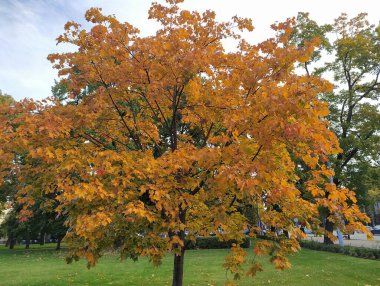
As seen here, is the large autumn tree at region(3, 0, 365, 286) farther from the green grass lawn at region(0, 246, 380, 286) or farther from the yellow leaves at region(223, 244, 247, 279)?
the green grass lawn at region(0, 246, 380, 286)

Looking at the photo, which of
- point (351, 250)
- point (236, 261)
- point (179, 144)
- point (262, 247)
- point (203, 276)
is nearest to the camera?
point (262, 247)

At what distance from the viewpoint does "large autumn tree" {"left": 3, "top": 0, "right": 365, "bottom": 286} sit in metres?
4.42

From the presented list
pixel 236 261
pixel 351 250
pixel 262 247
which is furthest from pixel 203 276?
pixel 351 250

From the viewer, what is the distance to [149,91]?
6039 mm

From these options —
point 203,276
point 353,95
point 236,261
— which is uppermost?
point 353,95

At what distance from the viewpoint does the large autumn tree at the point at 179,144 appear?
4.42m

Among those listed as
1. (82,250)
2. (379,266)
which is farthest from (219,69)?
(379,266)

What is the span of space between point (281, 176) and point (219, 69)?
253 cm

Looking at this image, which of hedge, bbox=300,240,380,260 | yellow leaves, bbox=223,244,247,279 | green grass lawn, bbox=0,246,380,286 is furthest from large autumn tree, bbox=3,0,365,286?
hedge, bbox=300,240,380,260

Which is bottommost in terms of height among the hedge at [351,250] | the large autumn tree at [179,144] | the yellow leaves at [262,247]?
the hedge at [351,250]

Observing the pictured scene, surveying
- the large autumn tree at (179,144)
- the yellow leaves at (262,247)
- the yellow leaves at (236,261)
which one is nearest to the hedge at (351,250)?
the large autumn tree at (179,144)

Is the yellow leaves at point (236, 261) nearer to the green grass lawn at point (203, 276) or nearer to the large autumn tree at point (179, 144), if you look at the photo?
the large autumn tree at point (179, 144)

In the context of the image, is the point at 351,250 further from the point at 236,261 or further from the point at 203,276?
the point at 236,261

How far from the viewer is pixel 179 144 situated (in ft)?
22.8
